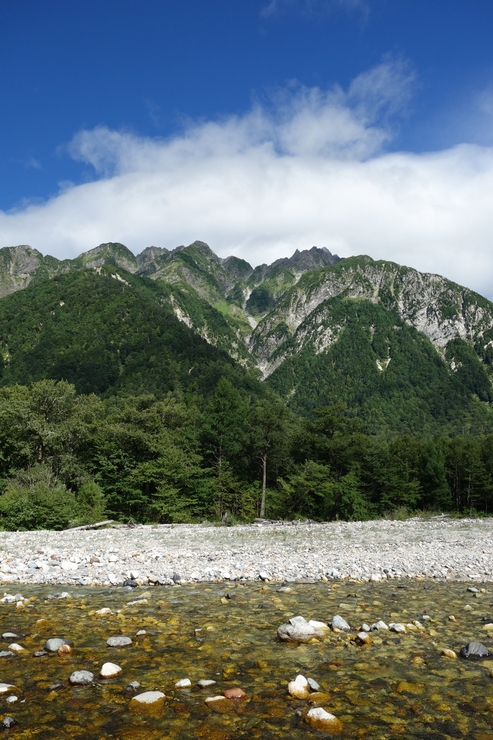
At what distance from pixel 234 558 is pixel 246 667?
10.9 m

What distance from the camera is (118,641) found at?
8336 mm

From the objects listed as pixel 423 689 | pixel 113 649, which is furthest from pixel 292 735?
pixel 113 649

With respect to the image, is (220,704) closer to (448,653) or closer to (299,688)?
(299,688)

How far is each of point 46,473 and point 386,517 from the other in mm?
34914

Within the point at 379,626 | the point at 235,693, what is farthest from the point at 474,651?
the point at 235,693

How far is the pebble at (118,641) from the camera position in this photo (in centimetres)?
825

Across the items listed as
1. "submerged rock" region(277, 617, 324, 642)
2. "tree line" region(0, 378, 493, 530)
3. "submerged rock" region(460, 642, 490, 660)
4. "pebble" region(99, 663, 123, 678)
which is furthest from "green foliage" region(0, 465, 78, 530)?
"submerged rock" region(460, 642, 490, 660)

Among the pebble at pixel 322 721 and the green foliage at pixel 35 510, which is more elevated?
the pebble at pixel 322 721

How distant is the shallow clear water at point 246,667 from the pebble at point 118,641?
18 centimetres

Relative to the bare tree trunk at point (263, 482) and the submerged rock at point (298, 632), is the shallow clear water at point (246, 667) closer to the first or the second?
the submerged rock at point (298, 632)

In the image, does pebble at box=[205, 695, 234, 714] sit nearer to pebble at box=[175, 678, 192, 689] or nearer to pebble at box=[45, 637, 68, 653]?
pebble at box=[175, 678, 192, 689]

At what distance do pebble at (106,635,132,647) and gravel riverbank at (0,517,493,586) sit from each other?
5.80 m

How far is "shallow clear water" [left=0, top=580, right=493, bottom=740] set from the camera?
5504 mm

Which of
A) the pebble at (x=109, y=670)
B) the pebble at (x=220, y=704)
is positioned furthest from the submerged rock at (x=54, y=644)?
the pebble at (x=220, y=704)
